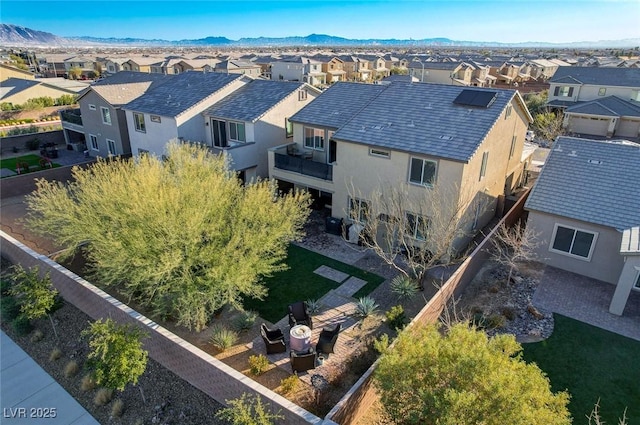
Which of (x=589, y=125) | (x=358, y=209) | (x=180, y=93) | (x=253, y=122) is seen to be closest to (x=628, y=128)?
(x=589, y=125)

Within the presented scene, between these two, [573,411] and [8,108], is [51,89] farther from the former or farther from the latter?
[573,411]

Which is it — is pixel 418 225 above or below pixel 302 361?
above

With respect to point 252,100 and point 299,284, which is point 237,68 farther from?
point 299,284

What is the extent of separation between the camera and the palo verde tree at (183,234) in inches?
513

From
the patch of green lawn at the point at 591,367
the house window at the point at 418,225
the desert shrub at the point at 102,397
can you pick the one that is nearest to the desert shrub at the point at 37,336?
the desert shrub at the point at 102,397

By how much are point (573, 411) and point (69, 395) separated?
52.7ft

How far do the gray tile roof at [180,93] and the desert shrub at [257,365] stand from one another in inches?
754

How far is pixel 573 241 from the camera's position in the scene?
1823cm

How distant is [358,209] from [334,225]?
5.88 ft

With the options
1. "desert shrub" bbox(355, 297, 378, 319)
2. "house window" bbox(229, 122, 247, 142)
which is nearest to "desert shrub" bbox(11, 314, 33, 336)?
"desert shrub" bbox(355, 297, 378, 319)

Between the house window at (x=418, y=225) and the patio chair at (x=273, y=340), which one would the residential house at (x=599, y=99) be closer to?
the house window at (x=418, y=225)

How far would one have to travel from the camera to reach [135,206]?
12945 millimetres

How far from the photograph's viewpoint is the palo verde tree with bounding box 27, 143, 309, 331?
513 inches

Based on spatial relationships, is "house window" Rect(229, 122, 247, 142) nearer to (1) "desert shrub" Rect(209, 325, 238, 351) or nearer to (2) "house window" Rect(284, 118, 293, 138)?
(2) "house window" Rect(284, 118, 293, 138)
